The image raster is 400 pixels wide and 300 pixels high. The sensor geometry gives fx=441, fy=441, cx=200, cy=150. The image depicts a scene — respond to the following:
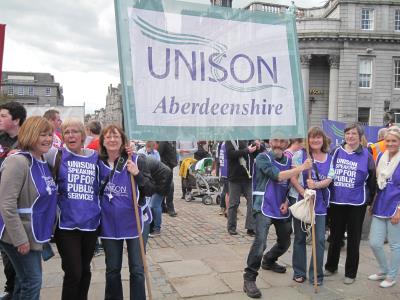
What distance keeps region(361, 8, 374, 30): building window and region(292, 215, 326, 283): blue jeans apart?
42458 mm

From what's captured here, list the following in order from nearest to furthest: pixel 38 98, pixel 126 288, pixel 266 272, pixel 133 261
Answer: pixel 133 261 → pixel 126 288 → pixel 266 272 → pixel 38 98

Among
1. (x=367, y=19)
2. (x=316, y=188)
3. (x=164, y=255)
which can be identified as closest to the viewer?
(x=316, y=188)

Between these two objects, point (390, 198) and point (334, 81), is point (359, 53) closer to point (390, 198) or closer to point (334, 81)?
point (334, 81)

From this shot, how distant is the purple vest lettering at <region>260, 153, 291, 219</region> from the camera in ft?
16.4

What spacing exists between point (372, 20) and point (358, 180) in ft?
140

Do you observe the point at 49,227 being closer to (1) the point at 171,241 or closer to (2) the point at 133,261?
(2) the point at 133,261

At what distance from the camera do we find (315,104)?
149 feet

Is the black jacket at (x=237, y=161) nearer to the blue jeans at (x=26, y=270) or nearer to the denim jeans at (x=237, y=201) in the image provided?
the denim jeans at (x=237, y=201)

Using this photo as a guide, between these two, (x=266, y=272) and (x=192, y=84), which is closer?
(x=192, y=84)

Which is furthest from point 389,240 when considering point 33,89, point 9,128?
point 33,89

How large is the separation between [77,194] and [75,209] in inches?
5.0

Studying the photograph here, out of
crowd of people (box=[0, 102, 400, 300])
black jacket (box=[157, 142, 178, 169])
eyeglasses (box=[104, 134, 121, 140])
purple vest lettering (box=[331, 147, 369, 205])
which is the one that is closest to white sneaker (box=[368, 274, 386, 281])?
crowd of people (box=[0, 102, 400, 300])

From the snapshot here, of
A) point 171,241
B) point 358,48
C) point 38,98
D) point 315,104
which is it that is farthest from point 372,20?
point 38,98

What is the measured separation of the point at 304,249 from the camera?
17.4 feet
